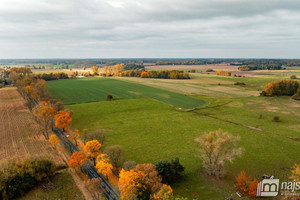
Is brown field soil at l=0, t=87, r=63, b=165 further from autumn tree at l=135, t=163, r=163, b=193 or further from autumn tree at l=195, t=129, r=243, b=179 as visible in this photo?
autumn tree at l=195, t=129, r=243, b=179

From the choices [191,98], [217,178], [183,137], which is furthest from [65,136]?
[191,98]

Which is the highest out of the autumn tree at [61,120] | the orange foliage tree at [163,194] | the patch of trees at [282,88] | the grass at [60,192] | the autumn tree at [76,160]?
the patch of trees at [282,88]

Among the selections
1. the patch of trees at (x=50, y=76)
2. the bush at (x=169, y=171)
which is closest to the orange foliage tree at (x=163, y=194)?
the bush at (x=169, y=171)

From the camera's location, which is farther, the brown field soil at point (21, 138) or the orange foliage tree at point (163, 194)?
the brown field soil at point (21, 138)

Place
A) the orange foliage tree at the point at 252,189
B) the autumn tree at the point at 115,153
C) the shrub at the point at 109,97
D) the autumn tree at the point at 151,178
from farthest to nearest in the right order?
1. the shrub at the point at 109,97
2. the autumn tree at the point at 115,153
3. the orange foliage tree at the point at 252,189
4. the autumn tree at the point at 151,178

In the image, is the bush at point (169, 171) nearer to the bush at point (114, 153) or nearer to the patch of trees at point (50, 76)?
the bush at point (114, 153)

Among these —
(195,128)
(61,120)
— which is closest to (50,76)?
(61,120)
